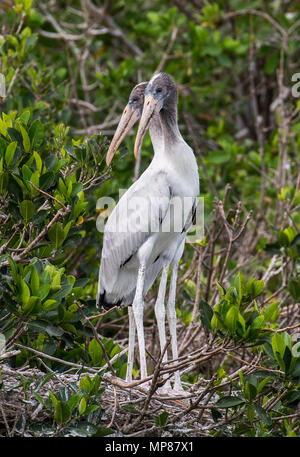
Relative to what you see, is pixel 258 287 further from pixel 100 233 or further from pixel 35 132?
pixel 100 233

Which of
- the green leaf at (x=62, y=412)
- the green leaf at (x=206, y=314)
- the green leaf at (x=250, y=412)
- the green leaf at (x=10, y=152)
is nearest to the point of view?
the green leaf at (x=62, y=412)

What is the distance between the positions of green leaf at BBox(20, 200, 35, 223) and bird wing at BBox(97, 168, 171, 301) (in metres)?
0.65

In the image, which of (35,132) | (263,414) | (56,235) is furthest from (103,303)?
(263,414)

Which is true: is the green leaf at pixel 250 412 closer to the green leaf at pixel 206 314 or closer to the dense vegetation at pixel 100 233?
the dense vegetation at pixel 100 233

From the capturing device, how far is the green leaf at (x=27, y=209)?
4102 mm

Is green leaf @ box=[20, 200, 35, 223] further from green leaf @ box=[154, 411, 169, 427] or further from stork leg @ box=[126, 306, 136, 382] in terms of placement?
green leaf @ box=[154, 411, 169, 427]

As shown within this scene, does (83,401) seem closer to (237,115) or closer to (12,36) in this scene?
(12,36)

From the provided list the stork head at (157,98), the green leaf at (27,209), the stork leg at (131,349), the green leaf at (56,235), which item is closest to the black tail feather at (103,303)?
the stork leg at (131,349)

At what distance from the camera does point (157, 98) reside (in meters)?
4.71

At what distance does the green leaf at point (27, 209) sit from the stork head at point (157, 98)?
843 millimetres

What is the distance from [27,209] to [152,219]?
77cm

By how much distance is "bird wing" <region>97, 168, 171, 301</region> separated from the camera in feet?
14.7

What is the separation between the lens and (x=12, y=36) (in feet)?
19.6

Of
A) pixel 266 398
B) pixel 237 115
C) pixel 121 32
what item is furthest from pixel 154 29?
pixel 266 398
